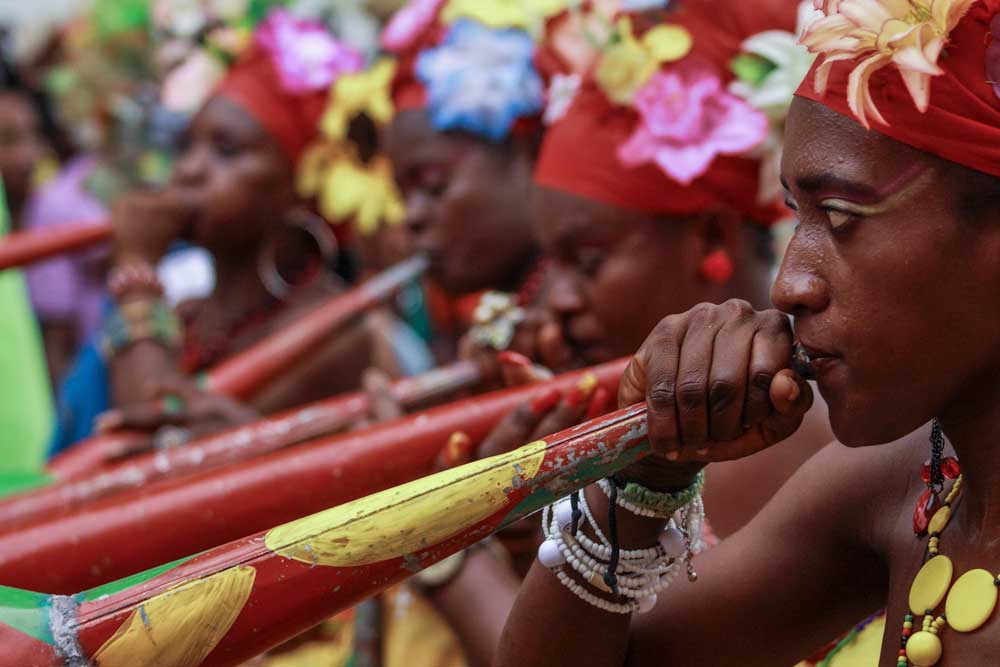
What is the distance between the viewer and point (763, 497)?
2.72 meters

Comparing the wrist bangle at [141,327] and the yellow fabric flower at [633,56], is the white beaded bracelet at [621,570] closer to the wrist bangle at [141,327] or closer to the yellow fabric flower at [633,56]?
the yellow fabric flower at [633,56]

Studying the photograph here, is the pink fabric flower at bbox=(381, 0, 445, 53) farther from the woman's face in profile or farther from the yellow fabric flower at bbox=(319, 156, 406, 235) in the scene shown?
the woman's face in profile

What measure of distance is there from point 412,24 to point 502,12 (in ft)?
1.59

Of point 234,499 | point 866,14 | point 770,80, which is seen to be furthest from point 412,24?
point 866,14

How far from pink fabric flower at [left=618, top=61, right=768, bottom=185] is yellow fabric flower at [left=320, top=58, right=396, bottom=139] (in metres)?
1.87

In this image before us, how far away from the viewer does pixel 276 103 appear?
5879mm

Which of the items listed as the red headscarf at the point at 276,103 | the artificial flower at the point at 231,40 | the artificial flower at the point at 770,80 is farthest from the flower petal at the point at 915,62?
the artificial flower at the point at 231,40

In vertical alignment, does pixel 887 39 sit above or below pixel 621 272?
above

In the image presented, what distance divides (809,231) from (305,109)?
421cm

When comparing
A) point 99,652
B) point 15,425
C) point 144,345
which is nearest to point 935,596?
point 99,652

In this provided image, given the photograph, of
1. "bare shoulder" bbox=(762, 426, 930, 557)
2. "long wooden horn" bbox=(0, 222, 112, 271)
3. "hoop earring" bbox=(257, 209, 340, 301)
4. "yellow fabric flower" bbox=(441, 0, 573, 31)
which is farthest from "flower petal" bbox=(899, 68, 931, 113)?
"long wooden horn" bbox=(0, 222, 112, 271)

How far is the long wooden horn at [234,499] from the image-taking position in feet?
8.43

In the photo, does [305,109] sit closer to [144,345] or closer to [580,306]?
[144,345]

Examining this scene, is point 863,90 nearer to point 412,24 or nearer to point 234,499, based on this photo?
point 234,499
